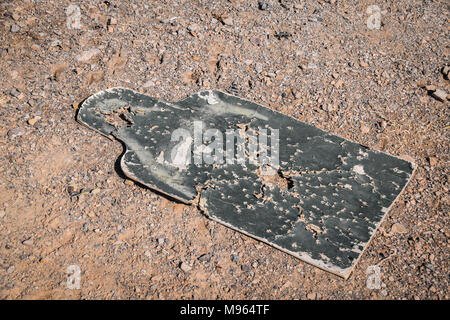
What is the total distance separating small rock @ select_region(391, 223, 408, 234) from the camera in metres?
2.04

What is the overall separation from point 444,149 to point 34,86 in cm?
271

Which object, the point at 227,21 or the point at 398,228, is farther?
the point at 227,21

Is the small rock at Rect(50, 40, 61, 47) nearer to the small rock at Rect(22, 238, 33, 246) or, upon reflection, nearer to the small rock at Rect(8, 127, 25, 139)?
the small rock at Rect(8, 127, 25, 139)

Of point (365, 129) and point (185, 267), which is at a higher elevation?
point (365, 129)

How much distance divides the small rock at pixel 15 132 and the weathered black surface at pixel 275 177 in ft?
1.17

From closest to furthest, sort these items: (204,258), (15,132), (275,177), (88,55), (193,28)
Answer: (204,258) < (275,177) < (15,132) < (88,55) < (193,28)

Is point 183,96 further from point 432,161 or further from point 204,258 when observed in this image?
point 432,161

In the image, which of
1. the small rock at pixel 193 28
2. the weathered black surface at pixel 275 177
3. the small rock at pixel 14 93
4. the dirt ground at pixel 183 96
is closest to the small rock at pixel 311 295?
the dirt ground at pixel 183 96

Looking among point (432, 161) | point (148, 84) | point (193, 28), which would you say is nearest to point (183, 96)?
point (148, 84)

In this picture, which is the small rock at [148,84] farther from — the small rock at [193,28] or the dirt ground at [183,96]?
the small rock at [193,28]

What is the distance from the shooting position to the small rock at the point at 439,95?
8.64 ft

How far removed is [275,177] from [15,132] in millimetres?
1627

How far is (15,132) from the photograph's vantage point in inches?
95.3

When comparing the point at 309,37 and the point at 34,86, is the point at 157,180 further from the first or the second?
the point at 309,37
